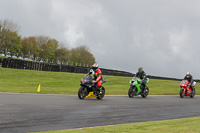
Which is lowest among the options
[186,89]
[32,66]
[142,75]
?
[186,89]

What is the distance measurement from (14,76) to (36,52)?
61.1m

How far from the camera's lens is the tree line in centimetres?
8509

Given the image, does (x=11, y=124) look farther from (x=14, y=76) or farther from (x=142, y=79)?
(x=14, y=76)

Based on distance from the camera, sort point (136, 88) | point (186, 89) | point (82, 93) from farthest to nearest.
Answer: point (186, 89) → point (136, 88) → point (82, 93)

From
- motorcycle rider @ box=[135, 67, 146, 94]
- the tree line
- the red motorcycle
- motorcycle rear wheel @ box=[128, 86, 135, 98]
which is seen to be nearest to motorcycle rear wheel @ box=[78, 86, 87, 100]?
motorcycle rear wheel @ box=[128, 86, 135, 98]

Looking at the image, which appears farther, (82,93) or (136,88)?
(136,88)

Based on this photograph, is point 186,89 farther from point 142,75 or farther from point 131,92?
point 131,92

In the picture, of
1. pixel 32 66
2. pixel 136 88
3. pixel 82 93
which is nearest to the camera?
pixel 82 93

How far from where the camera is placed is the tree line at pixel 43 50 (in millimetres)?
85094

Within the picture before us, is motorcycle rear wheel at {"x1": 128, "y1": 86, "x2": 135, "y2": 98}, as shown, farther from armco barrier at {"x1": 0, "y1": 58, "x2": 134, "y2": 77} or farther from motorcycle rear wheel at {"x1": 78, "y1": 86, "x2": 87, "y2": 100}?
armco barrier at {"x1": 0, "y1": 58, "x2": 134, "y2": 77}

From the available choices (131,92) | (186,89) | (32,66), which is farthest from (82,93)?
(32,66)

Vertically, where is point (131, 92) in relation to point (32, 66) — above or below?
below

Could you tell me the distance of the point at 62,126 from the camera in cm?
725

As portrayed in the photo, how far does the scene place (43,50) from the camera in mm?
101312
